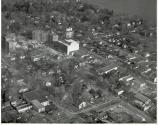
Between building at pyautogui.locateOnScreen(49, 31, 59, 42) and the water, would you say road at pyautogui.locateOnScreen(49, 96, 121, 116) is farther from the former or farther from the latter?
the water

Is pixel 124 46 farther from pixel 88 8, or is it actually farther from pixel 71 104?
pixel 71 104

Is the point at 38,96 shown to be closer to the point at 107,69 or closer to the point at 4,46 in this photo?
the point at 4,46

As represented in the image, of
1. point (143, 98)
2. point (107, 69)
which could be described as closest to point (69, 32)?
point (107, 69)

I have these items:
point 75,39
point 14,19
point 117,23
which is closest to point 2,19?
point 14,19

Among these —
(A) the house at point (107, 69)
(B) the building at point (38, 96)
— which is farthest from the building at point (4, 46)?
(A) the house at point (107, 69)

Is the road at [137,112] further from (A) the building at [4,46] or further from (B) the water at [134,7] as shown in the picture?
(A) the building at [4,46]

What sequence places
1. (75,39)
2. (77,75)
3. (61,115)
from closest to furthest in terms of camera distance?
1. (61,115)
2. (77,75)
3. (75,39)
